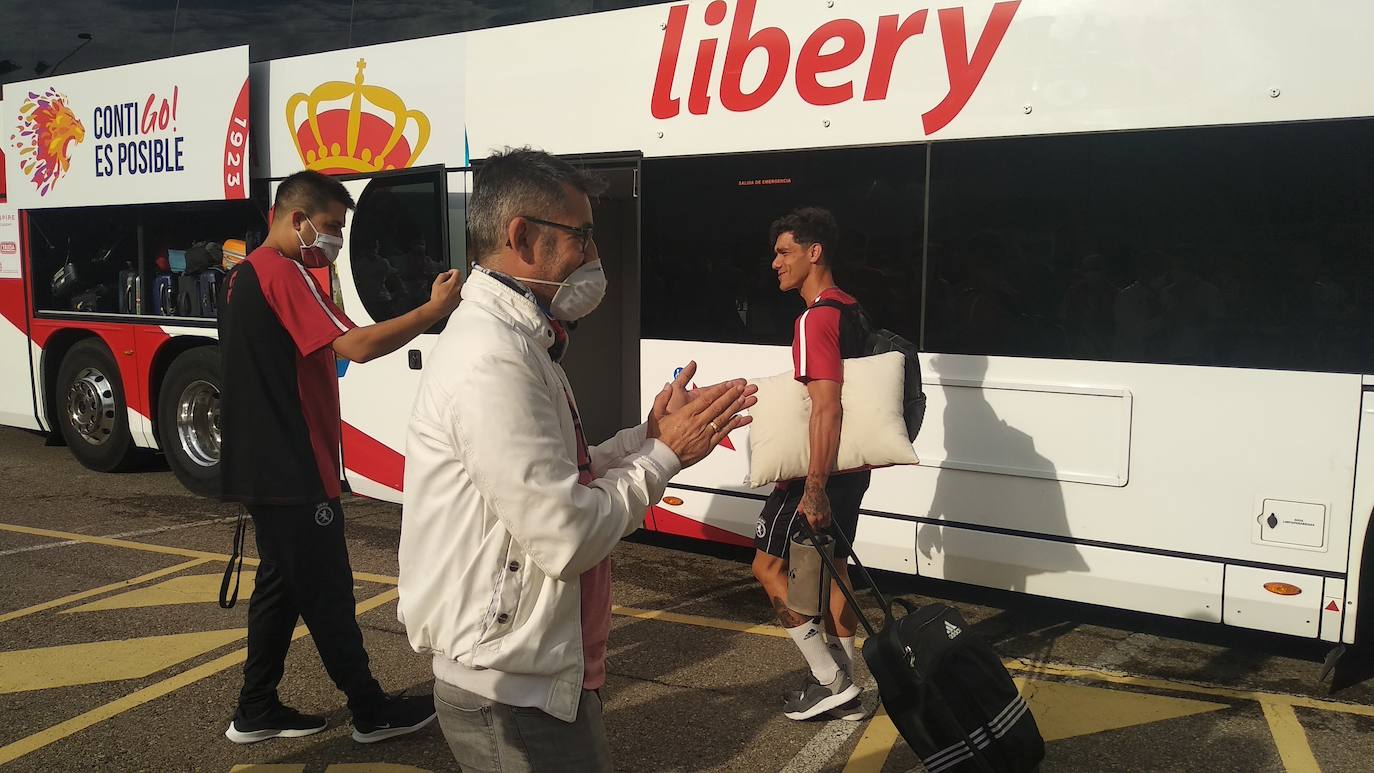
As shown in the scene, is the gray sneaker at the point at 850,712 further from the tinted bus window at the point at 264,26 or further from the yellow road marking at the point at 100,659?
the tinted bus window at the point at 264,26

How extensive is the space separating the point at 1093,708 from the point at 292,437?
10.8ft

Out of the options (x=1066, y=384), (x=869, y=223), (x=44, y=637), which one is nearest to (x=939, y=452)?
(x=1066, y=384)

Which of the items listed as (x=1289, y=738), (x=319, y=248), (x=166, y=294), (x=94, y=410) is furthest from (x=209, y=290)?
(x=1289, y=738)

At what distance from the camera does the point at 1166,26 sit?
14.2ft

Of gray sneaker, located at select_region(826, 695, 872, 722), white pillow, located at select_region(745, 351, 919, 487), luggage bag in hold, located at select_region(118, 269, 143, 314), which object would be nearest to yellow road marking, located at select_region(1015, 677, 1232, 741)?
gray sneaker, located at select_region(826, 695, 872, 722)

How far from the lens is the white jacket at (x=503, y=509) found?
1805 mm

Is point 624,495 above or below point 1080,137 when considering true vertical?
below

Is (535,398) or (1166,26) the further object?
(1166,26)

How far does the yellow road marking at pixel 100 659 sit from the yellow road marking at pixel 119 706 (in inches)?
6.6

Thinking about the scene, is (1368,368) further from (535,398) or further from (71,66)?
(71,66)

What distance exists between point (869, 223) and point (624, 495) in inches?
135

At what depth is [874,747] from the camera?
12.6ft

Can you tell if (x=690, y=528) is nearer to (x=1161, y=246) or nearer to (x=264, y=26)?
(x=1161, y=246)

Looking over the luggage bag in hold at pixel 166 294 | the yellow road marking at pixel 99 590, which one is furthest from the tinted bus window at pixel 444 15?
the yellow road marking at pixel 99 590
